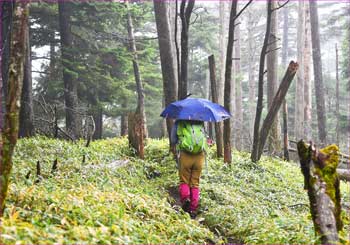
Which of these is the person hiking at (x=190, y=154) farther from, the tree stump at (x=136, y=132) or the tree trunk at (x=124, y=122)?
the tree trunk at (x=124, y=122)

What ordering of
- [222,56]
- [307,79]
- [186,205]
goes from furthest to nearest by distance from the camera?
[222,56] < [307,79] < [186,205]

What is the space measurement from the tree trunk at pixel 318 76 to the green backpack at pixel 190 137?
44.0 ft

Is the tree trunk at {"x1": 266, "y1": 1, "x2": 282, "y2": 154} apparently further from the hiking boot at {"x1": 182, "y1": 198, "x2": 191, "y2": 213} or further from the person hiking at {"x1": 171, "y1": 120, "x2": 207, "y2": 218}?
the hiking boot at {"x1": 182, "y1": 198, "x2": 191, "y2": 213}

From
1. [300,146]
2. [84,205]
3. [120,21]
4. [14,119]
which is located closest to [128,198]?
[84,205]

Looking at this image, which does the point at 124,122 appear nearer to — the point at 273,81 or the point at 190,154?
the point at 273,81

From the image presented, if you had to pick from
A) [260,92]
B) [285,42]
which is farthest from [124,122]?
[285,42]

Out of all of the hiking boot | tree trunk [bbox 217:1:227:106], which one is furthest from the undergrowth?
tree trunk [bbox 217:1:227:106]

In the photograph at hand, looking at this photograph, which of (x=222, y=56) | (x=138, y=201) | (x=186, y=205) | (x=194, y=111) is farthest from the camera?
(x=222, y=56)

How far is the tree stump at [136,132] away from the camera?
11.9 metres

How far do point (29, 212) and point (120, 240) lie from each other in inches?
51.6

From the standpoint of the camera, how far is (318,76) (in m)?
21.3

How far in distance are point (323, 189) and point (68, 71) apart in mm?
13354

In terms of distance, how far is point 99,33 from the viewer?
19.0 meters

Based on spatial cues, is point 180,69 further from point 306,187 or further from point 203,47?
point 203,47
